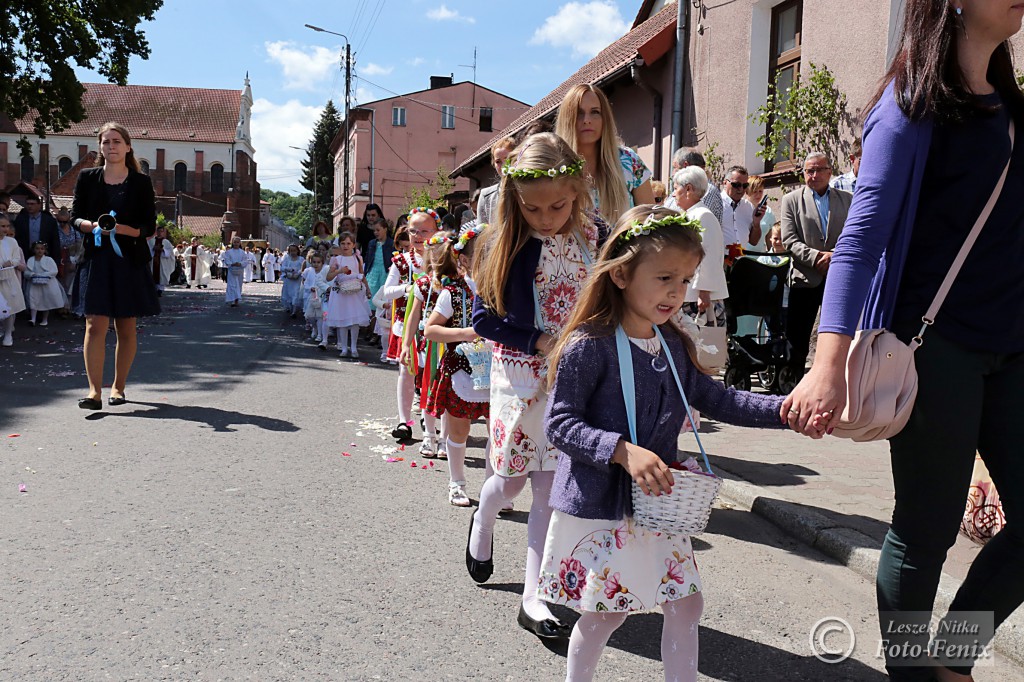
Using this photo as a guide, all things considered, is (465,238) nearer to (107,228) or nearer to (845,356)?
(845,356)

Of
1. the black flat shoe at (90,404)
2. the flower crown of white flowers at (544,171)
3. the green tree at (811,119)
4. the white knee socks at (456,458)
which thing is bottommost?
the black flat shoe at (90,404)

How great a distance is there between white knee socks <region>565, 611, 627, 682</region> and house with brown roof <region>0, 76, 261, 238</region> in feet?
312

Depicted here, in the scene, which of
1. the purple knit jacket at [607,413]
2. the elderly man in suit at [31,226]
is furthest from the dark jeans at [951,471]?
the elderly man in suit at [31,226]

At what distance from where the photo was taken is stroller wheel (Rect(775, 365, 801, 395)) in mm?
9227

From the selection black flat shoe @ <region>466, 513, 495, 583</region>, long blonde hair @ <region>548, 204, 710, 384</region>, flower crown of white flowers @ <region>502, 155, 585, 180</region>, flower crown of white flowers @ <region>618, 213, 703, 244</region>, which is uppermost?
flower crown of white flowers @ <region>502, 155, 585, 180</region>

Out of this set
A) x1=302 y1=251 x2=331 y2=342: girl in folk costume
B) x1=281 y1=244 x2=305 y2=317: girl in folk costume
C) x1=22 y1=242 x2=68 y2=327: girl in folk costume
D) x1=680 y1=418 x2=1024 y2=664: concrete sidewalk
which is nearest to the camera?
x1=680 y1=418 x2=1024 y2=664: concrete sidewalk

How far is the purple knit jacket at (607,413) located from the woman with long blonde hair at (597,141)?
1463 mm

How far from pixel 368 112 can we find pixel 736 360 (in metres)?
59.1

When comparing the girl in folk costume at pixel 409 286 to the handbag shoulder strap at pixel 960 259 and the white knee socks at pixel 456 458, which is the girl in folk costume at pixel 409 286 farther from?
the handbag shoulder strap at pixel 960 259

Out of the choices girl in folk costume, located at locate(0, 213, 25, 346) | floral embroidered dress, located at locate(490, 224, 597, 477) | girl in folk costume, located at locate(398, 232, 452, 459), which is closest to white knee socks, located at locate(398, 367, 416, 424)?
girl in folk costume, located at locate(398, 232, 452, 459)

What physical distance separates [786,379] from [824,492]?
369 cm

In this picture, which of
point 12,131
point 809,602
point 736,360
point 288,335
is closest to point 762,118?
point 736,360

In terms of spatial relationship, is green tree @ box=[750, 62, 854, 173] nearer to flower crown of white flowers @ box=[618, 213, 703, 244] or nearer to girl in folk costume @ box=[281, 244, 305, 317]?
flower crown of white flowers @ box=[618, 213, 703, 244]

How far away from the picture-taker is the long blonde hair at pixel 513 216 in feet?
11.5
